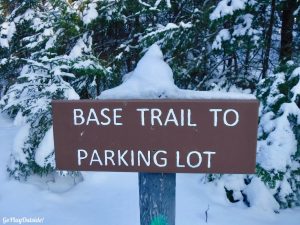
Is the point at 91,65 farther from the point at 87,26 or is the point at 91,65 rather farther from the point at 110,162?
the point at 110,162

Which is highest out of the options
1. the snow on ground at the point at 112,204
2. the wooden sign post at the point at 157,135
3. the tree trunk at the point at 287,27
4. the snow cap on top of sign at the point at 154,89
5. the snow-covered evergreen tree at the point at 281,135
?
the tree trunk at the point at 287,27

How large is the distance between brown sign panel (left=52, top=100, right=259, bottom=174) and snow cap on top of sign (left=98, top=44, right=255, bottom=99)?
4.4 inches

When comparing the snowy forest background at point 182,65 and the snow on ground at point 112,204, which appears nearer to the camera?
the snow on ground at point 112,204

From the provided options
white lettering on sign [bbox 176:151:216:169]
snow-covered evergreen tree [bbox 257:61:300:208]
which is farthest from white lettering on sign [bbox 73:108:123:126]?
snow-covered evergreen tree [bbox 257:61:300:208]

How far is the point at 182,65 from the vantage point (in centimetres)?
695

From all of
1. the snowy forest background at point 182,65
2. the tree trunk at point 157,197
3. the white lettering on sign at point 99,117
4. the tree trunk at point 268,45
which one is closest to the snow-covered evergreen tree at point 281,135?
the snowy forest background at point 182,65

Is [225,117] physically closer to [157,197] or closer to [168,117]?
[168,117]

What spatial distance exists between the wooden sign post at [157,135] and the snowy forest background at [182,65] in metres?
2.42

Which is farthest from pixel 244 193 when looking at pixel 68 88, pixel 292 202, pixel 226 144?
pixel 226 144

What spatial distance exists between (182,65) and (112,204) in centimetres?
348

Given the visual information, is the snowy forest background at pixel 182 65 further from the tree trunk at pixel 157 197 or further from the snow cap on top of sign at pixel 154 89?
the snow cap on top of sign at pixel 154 89

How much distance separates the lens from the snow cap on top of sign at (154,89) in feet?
6.29

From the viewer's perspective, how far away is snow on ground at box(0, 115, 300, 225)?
13.8ft

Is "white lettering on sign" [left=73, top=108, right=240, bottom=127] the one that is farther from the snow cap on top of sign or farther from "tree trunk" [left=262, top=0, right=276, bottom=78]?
"tree trunk" [left=262, top=0, right=276, bottom=78]
